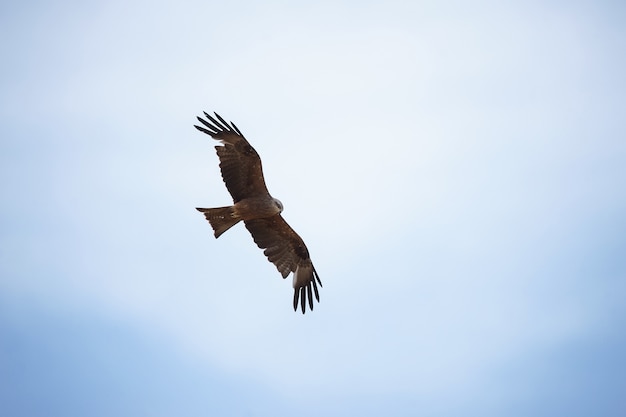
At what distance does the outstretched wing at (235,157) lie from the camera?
48.9ft

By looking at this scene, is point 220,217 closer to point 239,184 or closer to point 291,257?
point 239,184

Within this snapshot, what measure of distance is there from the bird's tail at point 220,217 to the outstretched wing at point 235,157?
50 cm

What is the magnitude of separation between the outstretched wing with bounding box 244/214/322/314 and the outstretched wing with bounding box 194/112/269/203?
1225 millimetres

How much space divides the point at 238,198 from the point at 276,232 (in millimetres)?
1269

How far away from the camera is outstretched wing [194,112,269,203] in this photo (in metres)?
14.9

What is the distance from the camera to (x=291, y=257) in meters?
16.4

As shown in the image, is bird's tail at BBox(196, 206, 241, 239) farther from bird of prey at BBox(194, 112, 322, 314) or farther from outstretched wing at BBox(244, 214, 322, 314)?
outstretched wing at BBox(244, 214, 322, 314)

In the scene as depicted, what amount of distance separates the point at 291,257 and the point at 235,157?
2.61 meters

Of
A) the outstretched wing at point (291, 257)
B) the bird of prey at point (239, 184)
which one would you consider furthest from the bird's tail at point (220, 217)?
the outstretched wing at point (291, 257)

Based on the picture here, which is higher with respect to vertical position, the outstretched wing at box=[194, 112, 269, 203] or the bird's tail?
the outstretched wing at box=[194, 112, 269, 203]

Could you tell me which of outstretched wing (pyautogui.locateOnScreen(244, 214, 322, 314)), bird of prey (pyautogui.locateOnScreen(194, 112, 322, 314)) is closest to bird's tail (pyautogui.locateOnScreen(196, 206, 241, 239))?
bird of prey (pyautogui.locateOnScreen(194, 112, 322, 314))

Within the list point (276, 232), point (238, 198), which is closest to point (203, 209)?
point (238, 198)

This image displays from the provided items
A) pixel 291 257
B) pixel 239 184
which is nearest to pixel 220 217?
pixel 239 184

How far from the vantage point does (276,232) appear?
633 inches
